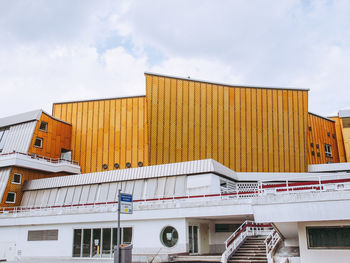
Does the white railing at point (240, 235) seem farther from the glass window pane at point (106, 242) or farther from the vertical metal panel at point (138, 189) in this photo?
the vertical metal panel at point (138, 189)

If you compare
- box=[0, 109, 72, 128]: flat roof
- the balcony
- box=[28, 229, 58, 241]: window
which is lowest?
box=[28, 229, 58, 241]: window

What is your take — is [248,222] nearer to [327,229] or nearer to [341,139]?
[327,229]

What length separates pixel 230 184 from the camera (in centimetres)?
3083

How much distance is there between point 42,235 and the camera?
2898 cm

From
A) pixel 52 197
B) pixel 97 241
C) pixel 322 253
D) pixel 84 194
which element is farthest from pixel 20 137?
pixel 322 253

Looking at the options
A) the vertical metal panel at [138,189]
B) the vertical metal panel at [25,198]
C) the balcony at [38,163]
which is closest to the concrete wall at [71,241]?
the vertical metal panel at [138,189]

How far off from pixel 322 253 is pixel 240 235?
7709 millimetres

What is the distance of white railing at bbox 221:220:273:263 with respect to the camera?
64.5 feet

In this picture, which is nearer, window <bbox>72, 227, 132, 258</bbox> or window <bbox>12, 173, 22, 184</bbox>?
window <bbox>72, 227, 132, 258</bbox>

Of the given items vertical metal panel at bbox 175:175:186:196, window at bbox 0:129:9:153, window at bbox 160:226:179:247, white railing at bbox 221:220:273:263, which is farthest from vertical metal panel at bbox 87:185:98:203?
window at bbox 0:129:9:153

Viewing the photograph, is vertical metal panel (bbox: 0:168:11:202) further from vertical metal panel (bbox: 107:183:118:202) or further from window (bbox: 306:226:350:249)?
window (bbox: 306:226:350:249)

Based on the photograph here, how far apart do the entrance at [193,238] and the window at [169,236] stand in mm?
892

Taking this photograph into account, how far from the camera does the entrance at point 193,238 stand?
23.3m

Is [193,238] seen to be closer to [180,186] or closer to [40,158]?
[180,186]
